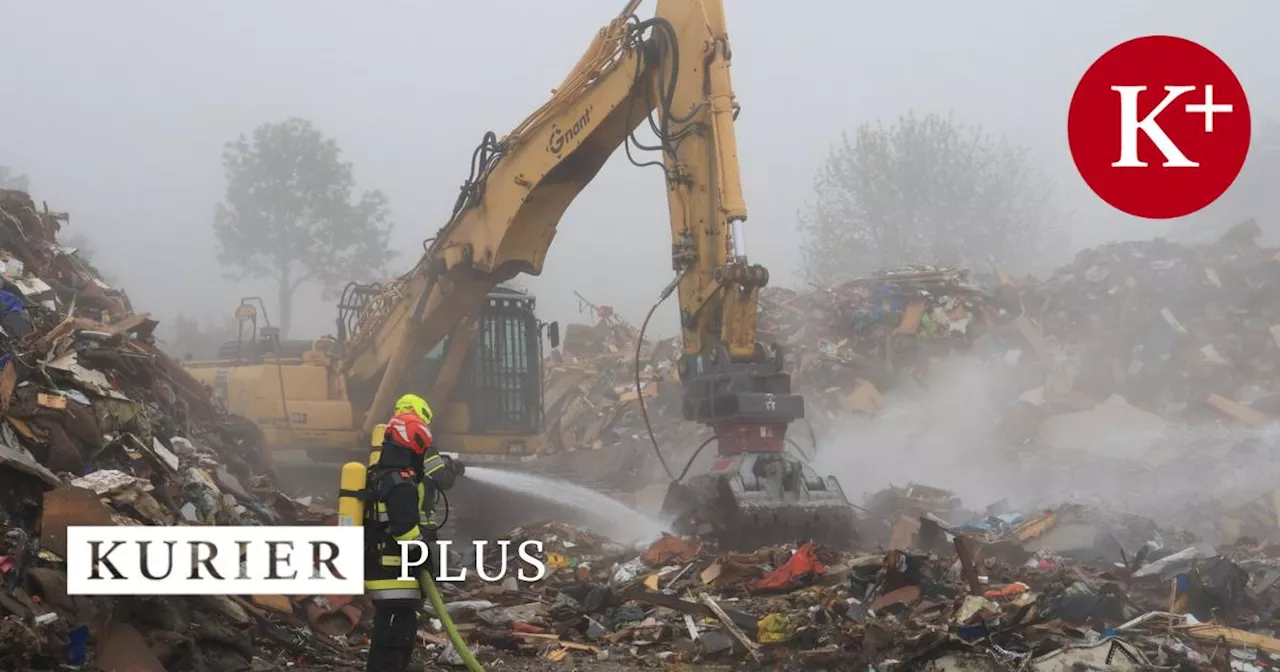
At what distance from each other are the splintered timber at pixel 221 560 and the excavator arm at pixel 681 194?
2.82m

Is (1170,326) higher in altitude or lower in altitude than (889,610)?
higher

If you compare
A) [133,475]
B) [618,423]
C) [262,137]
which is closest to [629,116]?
[133,475]

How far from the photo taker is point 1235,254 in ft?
60.4

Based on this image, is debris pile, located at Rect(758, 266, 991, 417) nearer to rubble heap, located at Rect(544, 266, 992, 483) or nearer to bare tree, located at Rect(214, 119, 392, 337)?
rubble heap, located at Rect(544, 266, 992, 483)

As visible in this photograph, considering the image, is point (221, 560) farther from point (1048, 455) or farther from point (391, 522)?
point (1048, 455)

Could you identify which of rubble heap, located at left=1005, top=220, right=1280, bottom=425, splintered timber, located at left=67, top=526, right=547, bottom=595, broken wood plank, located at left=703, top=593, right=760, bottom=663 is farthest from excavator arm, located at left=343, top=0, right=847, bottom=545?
rubble heap, located at left=1005, top=220, right=1280, bottom=425

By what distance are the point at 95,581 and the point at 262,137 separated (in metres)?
40.1

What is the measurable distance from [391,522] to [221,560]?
1938 millimetres

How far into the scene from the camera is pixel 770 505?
316 inches

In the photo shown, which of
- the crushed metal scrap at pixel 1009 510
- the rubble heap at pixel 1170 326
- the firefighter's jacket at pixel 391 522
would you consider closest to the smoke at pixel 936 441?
the crushed metal scrap at pixel 1009 510

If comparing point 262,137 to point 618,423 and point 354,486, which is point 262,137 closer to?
point 618,423

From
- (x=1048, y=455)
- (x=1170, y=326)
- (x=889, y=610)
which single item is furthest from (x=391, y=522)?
(x=1170, y=326)

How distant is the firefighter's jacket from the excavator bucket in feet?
10.2

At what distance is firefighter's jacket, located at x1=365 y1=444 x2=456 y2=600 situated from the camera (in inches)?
205
